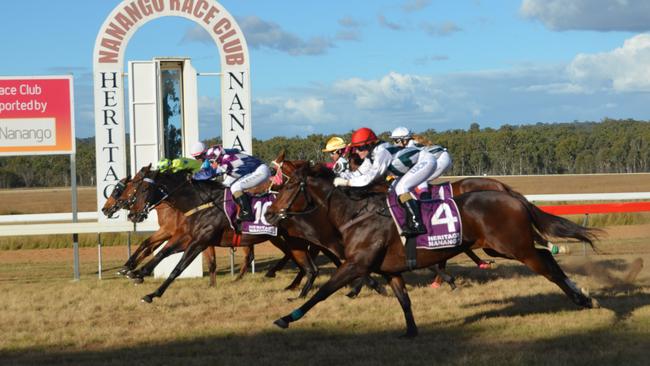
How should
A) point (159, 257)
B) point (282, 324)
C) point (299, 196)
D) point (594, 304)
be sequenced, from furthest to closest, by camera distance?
point (159, 257) < point (594, 304) < point (299, 196) < point (282, 324)

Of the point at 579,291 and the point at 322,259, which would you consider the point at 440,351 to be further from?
the point at 322,259

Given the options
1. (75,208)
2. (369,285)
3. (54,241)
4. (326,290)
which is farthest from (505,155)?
(326,290)

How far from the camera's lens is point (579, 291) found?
890 cm

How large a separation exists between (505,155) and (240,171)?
9895 cm

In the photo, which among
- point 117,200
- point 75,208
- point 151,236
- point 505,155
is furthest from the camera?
point 505,155

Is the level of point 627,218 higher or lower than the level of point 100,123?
lower

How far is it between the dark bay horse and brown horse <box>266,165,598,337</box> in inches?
101

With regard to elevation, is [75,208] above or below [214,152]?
below

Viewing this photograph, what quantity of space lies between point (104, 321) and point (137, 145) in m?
5.12

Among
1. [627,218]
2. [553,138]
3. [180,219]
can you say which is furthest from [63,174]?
[180,219]

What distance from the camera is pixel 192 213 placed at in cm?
1148

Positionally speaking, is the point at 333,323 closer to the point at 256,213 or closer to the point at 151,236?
the point at 256,213

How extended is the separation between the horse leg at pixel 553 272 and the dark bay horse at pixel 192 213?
11.0 feet

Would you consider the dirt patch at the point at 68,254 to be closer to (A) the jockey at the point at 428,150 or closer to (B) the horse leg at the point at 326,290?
(A) the jockey at the point at 428,150
